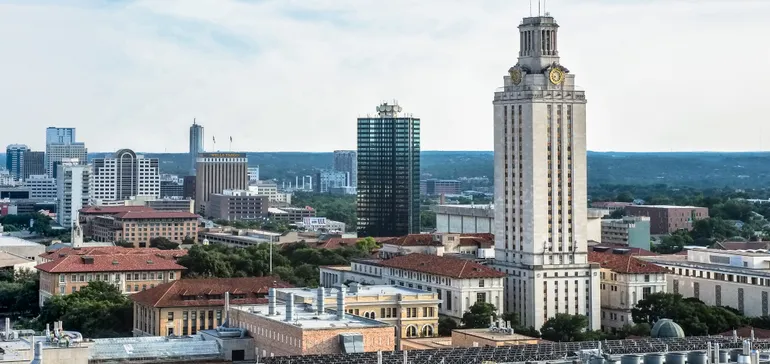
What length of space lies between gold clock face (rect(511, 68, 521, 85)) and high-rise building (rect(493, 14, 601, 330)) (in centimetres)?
9

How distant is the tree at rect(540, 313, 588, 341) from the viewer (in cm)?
11712

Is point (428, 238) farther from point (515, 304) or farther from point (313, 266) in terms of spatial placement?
point (515, 304)

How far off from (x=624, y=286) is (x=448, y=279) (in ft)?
55.3

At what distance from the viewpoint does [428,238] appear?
15900 centimetres

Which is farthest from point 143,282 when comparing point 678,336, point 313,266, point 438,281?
point 678,336

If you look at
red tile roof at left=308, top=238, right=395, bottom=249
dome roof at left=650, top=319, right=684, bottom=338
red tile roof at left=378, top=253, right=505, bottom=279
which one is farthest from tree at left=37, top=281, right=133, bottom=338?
red tile roof at left=308, top=238, right=395, bottom=249

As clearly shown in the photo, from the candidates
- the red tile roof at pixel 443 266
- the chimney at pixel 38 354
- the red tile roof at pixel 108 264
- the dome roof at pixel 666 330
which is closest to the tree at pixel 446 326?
the red tile roof at pixel 443 266

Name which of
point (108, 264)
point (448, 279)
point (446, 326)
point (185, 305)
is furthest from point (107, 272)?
point (446, 326)

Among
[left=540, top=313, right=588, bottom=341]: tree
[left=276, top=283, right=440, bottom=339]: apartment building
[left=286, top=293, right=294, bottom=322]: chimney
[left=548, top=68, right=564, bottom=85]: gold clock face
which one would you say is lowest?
[left=540, top=313, right=588, bottom=341]: tree

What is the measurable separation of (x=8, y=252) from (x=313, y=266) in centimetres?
5016

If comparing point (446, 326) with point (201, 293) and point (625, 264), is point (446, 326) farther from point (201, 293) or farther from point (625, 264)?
point (625, 264)

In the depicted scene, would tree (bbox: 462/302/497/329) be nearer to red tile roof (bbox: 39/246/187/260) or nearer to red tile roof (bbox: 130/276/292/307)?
red tile roof (bbox: 130/276/292/307)

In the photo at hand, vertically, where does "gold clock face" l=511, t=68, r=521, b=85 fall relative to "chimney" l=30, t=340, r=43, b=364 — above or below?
above

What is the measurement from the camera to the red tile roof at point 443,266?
128125 millimetres
